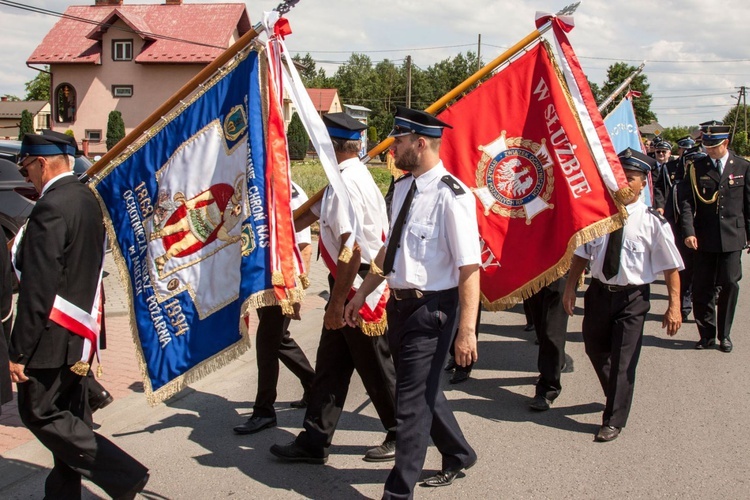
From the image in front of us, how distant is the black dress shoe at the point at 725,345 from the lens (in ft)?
23.8

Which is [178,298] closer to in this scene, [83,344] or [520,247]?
[83,344]

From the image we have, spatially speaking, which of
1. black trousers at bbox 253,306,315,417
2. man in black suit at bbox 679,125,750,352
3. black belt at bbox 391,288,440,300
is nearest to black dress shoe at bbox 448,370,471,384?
black trousers at bbox 253,306,315,417

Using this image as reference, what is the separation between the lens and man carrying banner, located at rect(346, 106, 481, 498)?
12.0 feet

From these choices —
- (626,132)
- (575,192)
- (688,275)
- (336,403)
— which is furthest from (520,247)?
(626,132)

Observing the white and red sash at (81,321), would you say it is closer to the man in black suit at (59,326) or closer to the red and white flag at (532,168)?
the man in black suit at (59,326)

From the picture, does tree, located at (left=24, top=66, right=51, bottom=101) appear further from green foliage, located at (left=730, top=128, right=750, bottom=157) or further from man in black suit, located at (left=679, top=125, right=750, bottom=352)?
man in black suit, located at (left=679, top=125, right=750, bottom=352)

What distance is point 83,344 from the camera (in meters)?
3.61

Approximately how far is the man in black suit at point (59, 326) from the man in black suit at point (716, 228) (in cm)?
590

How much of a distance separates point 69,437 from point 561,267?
10.7ft

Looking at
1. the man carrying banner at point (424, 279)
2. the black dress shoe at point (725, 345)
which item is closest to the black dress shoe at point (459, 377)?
the man carrying banner at point (424, 279)

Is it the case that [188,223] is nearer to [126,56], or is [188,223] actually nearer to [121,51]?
[126,56]

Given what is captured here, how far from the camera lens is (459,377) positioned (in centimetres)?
625

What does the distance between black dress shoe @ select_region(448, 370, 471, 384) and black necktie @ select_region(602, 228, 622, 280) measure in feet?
5.68

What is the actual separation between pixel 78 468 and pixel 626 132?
879cm
